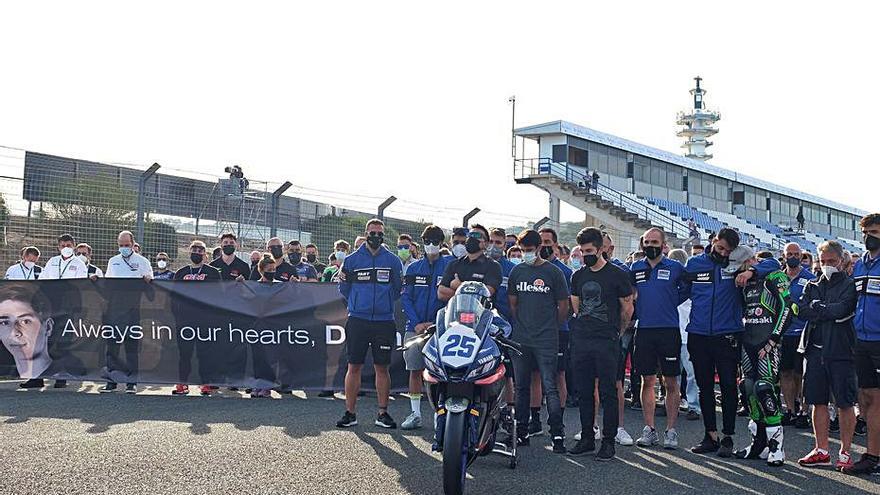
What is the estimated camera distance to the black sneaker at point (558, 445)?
26.1 feet

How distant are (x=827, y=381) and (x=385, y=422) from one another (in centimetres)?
401

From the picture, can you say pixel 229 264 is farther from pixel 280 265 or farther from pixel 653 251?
pixel 653 251

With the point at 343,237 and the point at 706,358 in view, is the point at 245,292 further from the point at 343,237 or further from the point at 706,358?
the point at 706,358

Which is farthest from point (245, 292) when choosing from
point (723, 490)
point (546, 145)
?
point (546, 145)

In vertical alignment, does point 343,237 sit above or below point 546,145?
below

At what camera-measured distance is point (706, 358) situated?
26.9 ft

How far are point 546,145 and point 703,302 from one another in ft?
125

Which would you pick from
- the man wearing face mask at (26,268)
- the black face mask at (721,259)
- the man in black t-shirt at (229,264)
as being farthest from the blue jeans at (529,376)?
the man wearing face mask at (26,268)

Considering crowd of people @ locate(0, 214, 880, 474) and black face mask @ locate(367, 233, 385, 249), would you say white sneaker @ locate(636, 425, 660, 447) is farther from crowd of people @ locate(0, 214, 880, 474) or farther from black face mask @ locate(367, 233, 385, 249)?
black face mask @ locate(367, 233, 385, 249)

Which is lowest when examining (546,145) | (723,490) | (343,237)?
(723,490)

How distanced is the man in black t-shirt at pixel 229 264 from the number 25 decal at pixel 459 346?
6.35 meters

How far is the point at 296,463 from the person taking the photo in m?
6.89

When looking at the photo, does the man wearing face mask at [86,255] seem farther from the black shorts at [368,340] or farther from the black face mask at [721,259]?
the black face mask at [721,259]

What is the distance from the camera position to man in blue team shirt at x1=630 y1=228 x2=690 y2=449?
8445 millimetres
